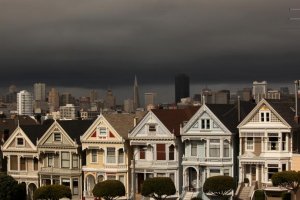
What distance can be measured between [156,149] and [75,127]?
10530mm

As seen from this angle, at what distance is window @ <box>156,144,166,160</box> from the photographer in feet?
230

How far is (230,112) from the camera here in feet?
230

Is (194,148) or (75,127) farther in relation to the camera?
(75,127)

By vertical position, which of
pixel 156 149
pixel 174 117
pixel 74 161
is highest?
pixel 174 117

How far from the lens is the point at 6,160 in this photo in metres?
79.5

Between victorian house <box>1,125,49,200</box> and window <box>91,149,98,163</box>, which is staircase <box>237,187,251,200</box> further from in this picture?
victorian house <box>1,125,49,200</box>

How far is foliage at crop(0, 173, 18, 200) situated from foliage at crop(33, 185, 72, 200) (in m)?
4.68

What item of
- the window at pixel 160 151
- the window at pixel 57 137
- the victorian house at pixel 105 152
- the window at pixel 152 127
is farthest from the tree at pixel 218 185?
the window at pixel 57 137

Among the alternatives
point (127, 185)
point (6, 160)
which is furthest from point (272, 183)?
point (6, 160)

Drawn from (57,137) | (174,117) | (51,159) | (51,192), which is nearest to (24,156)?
(51,159)

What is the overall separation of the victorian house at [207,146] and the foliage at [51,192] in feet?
37.1

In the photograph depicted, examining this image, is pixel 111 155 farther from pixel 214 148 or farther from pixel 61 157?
pixel 214 148

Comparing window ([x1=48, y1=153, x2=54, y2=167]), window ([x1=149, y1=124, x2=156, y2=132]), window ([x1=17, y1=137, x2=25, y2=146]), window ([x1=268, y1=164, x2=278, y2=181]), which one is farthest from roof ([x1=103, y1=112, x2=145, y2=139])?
window ([x1=268, y1=164, x2=278, y2=181])

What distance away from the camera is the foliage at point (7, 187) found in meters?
73.2
